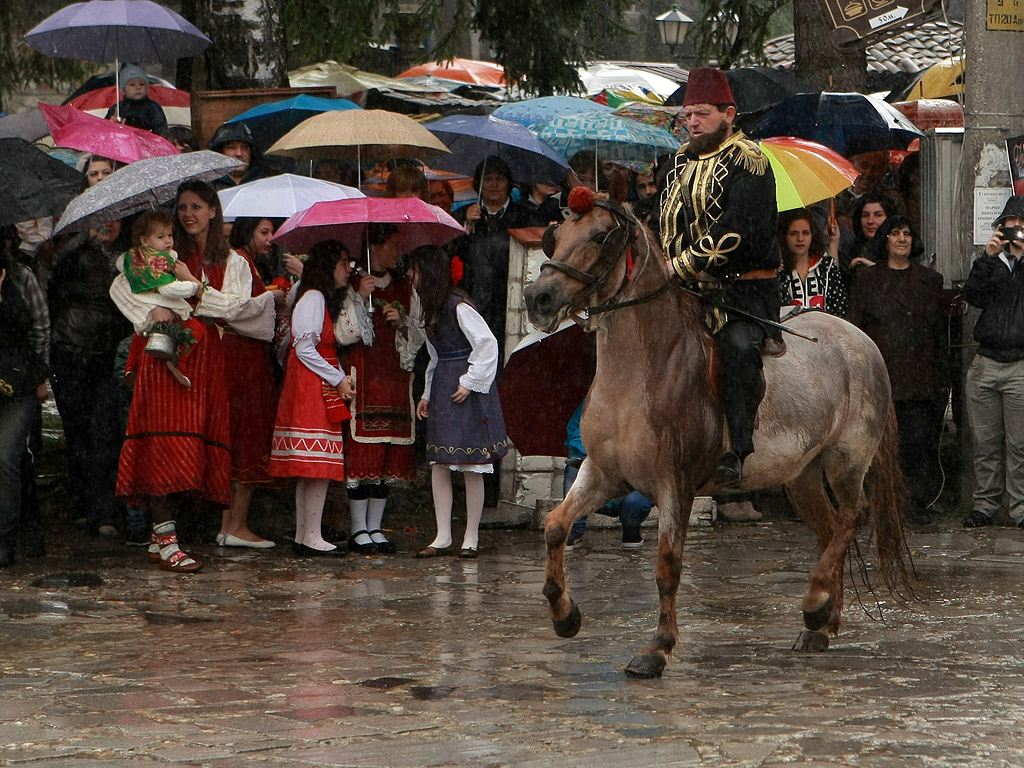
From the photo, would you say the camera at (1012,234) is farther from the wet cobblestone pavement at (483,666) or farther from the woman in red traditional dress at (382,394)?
the woman in red traditional dress at (382,394)

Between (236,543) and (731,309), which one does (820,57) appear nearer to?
(236,543)

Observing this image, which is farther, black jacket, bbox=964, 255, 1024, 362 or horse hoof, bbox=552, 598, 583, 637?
black jacket, bbox=964, 255, 1024, 362

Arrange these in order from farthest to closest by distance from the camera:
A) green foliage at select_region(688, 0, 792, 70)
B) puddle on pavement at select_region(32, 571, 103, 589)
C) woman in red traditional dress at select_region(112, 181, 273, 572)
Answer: green foliage at select_region(688, 0, 792, 70), woman in red traditional dress at select_region(112, 181, 273, 572), puddle on pavement at select_region(32, 571, 103, 589)

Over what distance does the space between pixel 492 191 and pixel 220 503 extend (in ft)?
11.3

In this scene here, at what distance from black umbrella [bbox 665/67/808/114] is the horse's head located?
7.25 metres

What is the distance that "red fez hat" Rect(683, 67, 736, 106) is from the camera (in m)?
7.61

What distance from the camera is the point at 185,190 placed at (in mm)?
10070

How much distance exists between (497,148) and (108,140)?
10.5 feet

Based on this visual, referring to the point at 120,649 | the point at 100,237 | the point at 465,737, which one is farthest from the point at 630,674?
the point at 100,237

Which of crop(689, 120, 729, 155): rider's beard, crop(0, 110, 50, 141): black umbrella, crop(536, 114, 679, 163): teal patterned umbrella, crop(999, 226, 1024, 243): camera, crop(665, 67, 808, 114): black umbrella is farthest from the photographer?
crop(665, 67, 808, 114): black umbrella

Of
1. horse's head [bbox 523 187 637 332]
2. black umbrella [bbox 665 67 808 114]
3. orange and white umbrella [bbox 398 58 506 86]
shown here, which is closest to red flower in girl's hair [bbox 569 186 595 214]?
horse's head [bbox 523 187 637 332]

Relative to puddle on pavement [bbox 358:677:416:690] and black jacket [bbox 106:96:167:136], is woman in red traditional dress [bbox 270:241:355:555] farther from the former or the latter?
black jacket [bbox 106:96:167:136]

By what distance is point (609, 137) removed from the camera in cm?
1242

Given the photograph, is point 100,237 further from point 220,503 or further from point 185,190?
point 220,503
